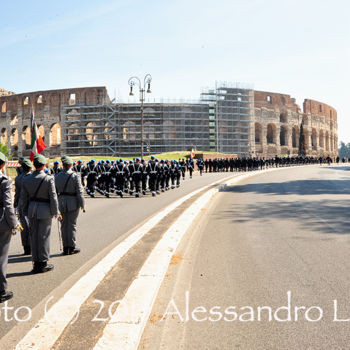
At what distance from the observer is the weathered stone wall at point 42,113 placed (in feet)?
194

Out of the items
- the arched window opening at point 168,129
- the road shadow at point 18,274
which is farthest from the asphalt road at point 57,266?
the arched window opening at point 168,129

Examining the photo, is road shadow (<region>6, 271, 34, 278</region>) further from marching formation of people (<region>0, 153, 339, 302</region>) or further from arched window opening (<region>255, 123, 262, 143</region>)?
arched window opening (<region>255, 123, 262, 143</region>)

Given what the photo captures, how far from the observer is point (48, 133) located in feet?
205

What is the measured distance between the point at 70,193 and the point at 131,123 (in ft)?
177

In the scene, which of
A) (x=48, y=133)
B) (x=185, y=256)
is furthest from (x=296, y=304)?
(x=48, y=133)

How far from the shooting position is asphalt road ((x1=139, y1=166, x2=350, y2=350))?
8.57 feet

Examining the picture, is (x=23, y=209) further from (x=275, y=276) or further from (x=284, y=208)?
(x=284, y=208)

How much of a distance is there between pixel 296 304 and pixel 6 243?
2896mm

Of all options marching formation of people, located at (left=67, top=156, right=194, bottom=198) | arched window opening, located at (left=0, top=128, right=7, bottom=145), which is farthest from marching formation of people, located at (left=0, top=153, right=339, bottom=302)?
arched window opening, located at (left=0, top=128, right=7, bottom=145)

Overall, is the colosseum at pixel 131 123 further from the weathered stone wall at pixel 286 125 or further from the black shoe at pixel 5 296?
the black shoe at pixel 5 296

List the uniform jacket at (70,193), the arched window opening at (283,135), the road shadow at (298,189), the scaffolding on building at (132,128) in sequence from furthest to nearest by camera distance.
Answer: the arched window opening at (283,135) → the scaffolding on building at (132,128) → the road shadow at (298,189) → the uniform jacket at (70,193)

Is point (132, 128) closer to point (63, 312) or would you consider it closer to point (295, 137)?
point (295, 137)

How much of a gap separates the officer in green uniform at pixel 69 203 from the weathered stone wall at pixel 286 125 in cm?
6044

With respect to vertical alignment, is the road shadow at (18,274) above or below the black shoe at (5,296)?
below
